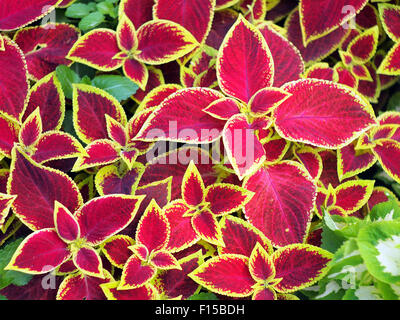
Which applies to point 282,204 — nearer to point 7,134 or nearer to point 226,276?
point 226,276

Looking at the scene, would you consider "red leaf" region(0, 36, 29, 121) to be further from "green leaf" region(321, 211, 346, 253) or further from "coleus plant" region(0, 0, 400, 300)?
"green leaf" region(321, 211, 346, 253)

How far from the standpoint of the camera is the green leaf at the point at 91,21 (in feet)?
3.82

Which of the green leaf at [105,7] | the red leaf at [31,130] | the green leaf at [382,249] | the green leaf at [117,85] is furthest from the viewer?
the green leaf at [105,7]

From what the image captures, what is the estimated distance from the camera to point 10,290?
37.3 inches

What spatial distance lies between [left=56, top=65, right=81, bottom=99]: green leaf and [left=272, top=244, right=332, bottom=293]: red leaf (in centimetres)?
59

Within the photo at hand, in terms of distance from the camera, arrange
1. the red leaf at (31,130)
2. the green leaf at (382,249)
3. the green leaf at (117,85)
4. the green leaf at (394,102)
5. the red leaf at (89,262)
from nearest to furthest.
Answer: the green leaf at (382,249), the red leaf at (89,262), the red leaf at (31,130), the green leaf at (117,85), the green leaf at (394,102)

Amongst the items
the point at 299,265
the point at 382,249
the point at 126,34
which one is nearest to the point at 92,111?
the point at 126,34

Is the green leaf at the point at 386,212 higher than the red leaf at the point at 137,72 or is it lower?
lower

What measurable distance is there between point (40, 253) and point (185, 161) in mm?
352

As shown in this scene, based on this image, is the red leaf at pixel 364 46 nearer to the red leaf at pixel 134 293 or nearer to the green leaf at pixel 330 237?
the green leaf at pixel 330 237

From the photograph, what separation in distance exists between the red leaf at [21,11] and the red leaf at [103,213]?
442mm

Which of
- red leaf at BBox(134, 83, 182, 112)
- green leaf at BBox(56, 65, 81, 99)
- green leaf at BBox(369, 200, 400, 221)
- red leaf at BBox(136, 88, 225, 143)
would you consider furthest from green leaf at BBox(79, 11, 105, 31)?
green leaf at BBox(369, 200, 400, 221)

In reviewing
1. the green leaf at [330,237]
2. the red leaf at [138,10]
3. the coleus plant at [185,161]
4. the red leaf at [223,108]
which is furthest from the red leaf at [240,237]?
the red leaf at [138,10]
